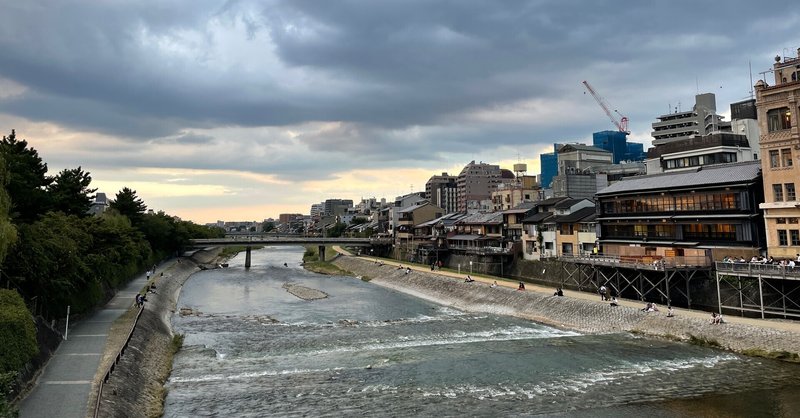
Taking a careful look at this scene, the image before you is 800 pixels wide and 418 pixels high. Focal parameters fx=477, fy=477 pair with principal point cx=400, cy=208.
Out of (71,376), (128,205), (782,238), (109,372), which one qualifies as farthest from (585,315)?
(128,205)

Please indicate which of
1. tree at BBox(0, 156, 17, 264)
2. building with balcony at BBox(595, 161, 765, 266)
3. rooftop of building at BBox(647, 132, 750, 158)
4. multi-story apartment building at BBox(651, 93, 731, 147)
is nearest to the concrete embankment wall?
building with balcony at BBox(595, 161, 765, 266)

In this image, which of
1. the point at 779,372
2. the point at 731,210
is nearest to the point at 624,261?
the point at 731,210

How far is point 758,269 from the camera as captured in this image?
34.1 meters

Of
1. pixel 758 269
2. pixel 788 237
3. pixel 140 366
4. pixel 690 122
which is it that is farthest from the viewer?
pixel 690 122

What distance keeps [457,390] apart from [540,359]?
7.89 meters

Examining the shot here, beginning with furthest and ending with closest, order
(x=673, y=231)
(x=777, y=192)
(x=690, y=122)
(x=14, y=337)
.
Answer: (x=690, y=122) < (x=673, y=231) < (x=777, y=192) < (x=14, y=337)

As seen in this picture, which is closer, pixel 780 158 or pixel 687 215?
pixel 780 158

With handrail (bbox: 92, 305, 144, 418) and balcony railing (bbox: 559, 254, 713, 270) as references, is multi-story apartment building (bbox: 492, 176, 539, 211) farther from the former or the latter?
handrail (bbox: 92, 305, 144, 418)

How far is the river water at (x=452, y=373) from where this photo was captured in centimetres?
2236

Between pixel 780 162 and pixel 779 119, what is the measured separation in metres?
3.58

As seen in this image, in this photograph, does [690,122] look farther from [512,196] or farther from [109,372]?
[109,372]

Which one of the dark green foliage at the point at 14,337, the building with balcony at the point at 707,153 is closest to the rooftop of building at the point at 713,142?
the building with balcony at the point at 707,153

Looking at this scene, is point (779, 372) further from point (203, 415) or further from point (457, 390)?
point (203, 415)

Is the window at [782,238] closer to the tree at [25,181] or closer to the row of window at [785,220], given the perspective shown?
the row of window at [785,220]
